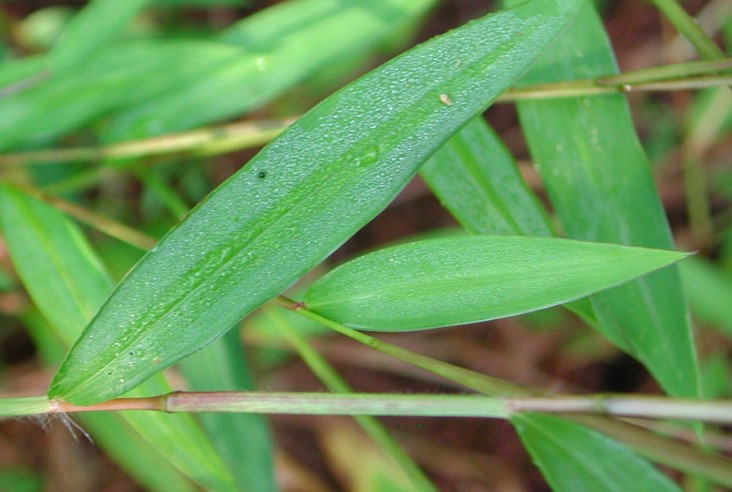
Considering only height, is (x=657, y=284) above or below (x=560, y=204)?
below

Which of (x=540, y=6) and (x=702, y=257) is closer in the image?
(x=540, y=6)

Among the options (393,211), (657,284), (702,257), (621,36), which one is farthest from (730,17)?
(657,284)

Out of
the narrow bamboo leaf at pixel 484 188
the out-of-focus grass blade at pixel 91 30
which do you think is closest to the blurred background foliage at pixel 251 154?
the out-of-focus grass blade at pixel 91 30

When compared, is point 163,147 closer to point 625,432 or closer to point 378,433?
point 378,433

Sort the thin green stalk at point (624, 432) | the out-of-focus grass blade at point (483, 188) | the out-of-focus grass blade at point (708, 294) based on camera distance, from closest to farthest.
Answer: the thin green stalk at point (624, 432) → the out-of-focus grass blade at point (483, 188) → the out-of-focus grass blade at point (708, 294)

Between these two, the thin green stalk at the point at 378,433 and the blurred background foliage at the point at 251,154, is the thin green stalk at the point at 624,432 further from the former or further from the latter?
the blurred background foliage at the point at 251,154

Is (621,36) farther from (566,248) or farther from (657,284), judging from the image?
(566,248)

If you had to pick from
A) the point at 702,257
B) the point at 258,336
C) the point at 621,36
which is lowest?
the point at 702,257
